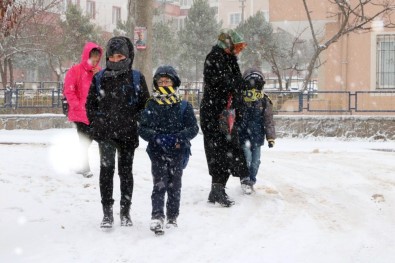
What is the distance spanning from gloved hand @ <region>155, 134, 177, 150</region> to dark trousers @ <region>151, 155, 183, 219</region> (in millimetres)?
146

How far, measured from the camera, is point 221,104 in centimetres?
723

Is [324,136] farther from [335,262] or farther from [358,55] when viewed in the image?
[335,262]

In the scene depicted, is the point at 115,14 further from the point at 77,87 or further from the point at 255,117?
the point at 255,117

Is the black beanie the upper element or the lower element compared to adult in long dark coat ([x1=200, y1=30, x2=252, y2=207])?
upper

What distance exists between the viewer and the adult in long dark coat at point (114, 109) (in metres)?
5.95

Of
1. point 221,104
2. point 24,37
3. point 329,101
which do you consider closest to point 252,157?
point 221,104

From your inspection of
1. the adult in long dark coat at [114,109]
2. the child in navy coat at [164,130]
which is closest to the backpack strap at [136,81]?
the adult in long dark coat at [114,109]

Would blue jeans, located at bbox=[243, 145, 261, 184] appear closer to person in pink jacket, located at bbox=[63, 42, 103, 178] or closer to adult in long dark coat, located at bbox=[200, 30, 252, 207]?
adult in long dark coat, located at bbox=[200, 30, 252, 207]

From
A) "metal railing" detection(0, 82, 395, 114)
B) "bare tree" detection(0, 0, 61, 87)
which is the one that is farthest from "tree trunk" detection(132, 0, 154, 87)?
"bare tree" detection(0, 0, 61, 87)

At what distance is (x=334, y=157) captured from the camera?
12609mm

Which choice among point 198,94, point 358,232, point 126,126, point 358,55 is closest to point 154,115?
point 126,126

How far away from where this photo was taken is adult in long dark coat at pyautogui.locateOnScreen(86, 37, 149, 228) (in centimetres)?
595

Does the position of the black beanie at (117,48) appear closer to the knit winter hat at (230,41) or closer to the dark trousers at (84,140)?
the knit winter hat at (230,41)

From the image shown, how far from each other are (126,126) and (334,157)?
24.6 ft
